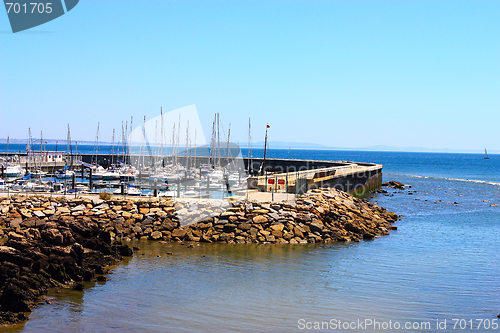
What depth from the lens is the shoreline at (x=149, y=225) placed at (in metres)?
16.0

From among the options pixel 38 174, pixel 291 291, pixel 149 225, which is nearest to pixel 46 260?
pixel 149 225

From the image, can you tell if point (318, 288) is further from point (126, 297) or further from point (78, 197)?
point (78, 197)

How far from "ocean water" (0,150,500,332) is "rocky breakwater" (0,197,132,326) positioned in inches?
20.0

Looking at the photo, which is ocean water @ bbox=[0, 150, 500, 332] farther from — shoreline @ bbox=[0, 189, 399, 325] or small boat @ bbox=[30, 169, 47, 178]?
small boat @ bbox=[30, 169, 47, 178]

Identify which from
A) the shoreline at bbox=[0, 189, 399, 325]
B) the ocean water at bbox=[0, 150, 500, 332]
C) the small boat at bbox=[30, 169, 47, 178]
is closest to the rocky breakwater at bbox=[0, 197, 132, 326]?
the shoreline at bbox=[0, 189, 399, 325]

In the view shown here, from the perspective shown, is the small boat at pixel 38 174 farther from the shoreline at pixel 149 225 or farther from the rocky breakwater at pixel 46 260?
the rocky breakwater at pixel 46 260

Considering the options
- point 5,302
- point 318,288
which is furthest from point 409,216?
point 5,302

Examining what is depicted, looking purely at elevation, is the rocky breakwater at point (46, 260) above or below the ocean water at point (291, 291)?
above

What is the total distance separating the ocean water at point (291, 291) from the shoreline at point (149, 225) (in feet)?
3.06

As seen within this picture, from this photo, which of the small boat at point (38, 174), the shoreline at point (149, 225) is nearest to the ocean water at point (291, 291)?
the shoreline at point (149, 225)

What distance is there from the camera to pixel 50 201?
23.4 meters

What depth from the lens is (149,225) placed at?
835 inches

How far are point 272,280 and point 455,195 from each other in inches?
1567

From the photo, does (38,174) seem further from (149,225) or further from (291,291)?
(291,291)
